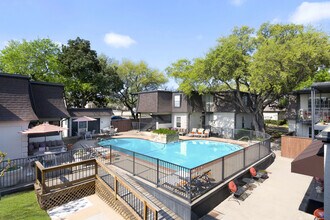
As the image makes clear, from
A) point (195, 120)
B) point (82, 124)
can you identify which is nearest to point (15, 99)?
point (82, 124)

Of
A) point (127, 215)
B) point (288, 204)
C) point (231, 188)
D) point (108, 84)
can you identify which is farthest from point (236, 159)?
point (108, 84)

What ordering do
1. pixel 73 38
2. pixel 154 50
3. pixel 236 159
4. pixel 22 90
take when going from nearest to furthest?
pixel 236 159
pixel 22 90
pixel 154 50
pixel 73 38

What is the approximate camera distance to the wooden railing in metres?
7.12

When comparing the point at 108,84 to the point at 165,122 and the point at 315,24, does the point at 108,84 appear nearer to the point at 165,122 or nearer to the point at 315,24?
the point at 165,122

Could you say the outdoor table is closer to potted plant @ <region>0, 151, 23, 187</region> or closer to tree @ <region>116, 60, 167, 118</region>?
potted plant @ <region>0, 151, 23, 187</region>

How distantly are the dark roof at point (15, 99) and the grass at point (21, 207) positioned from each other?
19.0 ft

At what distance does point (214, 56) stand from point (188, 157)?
1013cm

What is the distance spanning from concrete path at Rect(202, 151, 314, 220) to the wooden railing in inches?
113

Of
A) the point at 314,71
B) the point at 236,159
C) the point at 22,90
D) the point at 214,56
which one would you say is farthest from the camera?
the point at 214,56

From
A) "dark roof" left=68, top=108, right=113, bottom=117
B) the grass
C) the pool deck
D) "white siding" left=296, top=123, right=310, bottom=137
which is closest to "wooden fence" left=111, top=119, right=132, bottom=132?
"dark roof" left=68, top=108, right=113, bottom=117

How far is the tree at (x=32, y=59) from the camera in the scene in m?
23.2

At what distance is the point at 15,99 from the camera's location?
12297 mm

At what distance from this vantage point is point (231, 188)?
8.41 metres

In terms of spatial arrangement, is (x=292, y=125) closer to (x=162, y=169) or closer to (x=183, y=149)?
(x=183, y=149)
